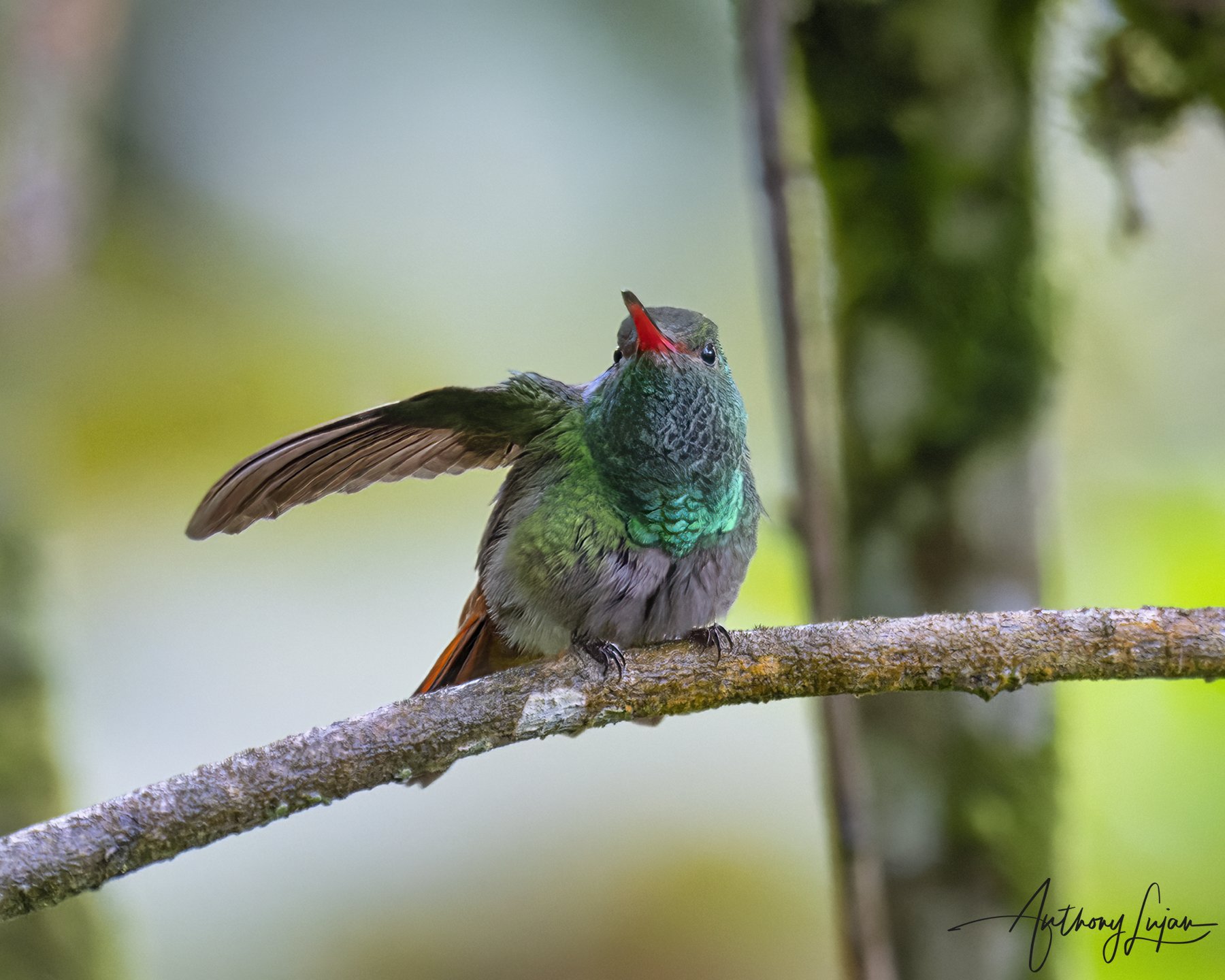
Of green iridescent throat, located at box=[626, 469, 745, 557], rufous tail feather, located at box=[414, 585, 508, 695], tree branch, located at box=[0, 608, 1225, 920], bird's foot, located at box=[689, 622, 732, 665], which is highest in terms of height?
green iridescent throat, located at box=[626, 469, 745, 557]

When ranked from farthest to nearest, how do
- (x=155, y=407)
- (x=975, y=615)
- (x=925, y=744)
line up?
1. (x=155, y=407)
2. (x=925, y=744)
3. (x=975, y=615)

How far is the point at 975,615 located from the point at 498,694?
31.2 inches

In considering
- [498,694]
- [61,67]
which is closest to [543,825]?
[498,694]

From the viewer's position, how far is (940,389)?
260 centimetres

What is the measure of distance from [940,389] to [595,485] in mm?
831

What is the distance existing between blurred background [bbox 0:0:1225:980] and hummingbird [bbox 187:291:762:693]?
0.77 ft

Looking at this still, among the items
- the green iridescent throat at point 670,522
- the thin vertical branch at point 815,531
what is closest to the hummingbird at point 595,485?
the green iridescent throat at point 670,522

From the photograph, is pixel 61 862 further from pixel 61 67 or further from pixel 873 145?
pixel 61 67

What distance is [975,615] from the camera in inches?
72.7

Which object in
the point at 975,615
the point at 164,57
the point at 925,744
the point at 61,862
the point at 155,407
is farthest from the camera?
the point at 164,57

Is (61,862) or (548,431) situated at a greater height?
(548,431)

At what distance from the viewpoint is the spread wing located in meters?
2.20

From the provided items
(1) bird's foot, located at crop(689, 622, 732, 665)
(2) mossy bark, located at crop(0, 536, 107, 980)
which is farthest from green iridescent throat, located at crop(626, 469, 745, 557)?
(2) mossy bark, located at crop(0, 536, 107, 980)

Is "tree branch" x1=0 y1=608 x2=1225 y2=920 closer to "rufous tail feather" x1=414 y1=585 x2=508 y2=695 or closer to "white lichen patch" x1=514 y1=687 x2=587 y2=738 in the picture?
"white lichen patch" x1=514 y1=687 x2=587 y2=738
